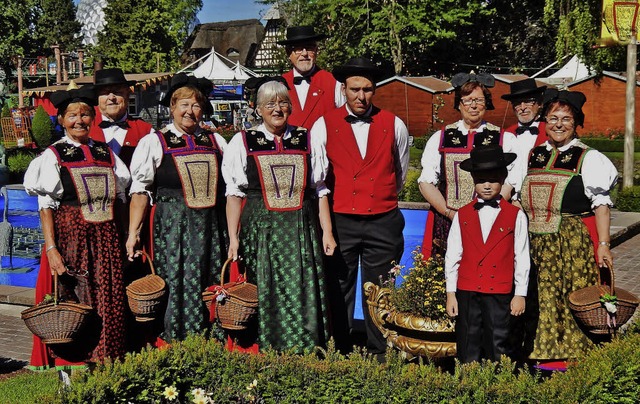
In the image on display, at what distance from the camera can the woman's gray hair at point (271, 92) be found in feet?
17.7

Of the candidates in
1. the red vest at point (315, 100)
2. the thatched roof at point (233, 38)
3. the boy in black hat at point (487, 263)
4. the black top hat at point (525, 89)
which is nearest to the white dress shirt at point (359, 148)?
the red vest at point (315, 100)

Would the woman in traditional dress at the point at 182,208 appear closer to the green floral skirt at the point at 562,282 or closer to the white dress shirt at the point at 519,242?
the white dress shirt at the point at 519,242

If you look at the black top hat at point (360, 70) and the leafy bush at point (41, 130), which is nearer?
the black top hat at point (360, 70)

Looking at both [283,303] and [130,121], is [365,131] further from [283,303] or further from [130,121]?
[130,121]

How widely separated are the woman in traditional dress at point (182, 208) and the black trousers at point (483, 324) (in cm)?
179

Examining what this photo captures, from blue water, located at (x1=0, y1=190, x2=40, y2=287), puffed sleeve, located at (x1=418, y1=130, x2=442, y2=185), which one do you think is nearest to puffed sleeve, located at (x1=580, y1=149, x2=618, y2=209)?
puffed sleeve, located at (x1=418, y1=130, x2=442, y2=185)

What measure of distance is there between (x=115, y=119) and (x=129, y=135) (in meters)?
0.17

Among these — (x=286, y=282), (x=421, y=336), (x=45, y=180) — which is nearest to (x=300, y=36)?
(x=286, y=282)

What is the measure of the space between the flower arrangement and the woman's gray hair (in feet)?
4.63

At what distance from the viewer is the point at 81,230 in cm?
546

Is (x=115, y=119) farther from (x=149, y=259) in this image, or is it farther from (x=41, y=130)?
(x=41, y=130)

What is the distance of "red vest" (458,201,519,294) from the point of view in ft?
16.1

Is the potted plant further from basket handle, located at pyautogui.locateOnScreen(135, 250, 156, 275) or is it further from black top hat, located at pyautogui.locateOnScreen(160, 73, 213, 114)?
black top hat, located at pyautogui.locateOnScreen(160, 73, 213, 114)

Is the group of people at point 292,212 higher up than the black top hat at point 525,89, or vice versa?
the black top hat at point 525,89
